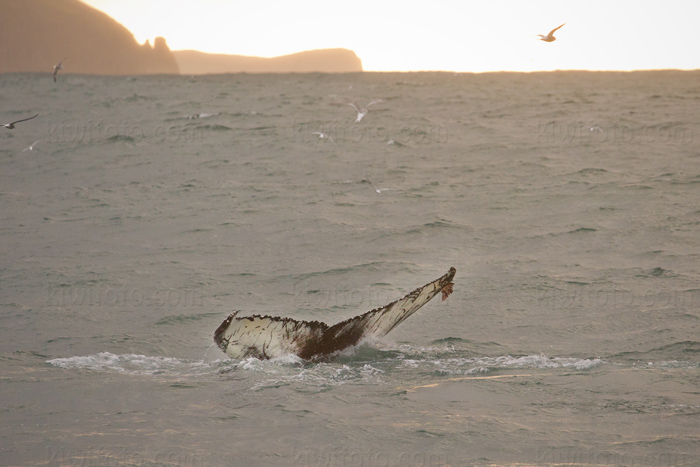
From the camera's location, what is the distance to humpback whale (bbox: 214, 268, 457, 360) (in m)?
8.56

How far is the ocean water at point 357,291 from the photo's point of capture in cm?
700

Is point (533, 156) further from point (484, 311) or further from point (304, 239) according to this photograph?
point (484, 311)

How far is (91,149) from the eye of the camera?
26.8 metres

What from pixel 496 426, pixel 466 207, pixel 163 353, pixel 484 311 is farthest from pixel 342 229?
pixel 496 426

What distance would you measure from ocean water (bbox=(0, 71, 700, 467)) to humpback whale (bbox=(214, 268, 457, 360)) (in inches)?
7.9

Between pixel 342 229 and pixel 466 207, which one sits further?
pixel 466 207

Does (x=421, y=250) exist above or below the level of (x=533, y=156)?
below

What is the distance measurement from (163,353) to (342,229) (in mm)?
7331
